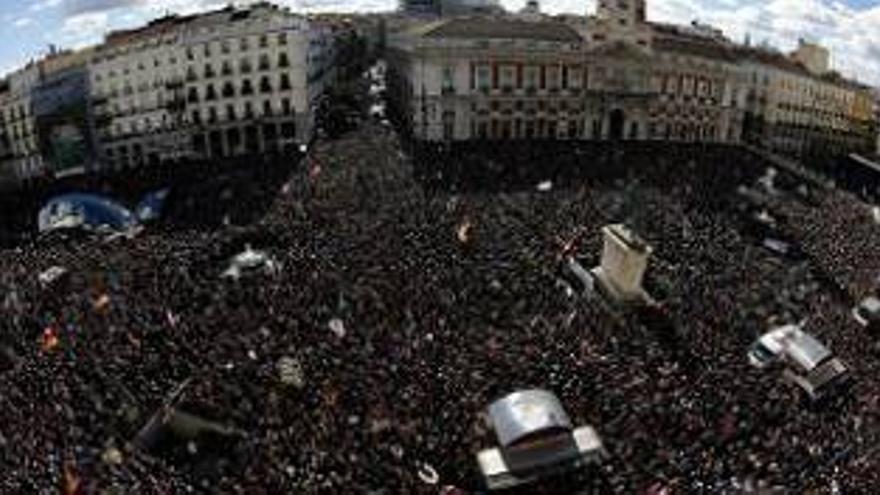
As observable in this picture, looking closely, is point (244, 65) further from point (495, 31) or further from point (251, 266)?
point (251, 266)

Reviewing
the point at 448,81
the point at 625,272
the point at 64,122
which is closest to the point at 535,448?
the point at 625,272

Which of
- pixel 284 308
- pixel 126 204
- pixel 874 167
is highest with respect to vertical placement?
pixel 284 308

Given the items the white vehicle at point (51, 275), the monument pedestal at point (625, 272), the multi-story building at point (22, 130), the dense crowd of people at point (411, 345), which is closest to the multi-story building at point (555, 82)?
the dense crowd of people at point (411, 345)

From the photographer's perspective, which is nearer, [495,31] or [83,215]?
[83,215]

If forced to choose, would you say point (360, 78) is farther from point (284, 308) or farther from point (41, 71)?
point (284, 308)

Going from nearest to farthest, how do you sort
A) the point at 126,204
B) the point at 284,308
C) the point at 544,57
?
the point at 284,308
the point at 126,204
the point at 544,57

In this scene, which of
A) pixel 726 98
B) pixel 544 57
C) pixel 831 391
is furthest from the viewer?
pixel 726 98

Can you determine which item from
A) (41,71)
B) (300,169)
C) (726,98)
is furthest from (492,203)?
(41,71)
